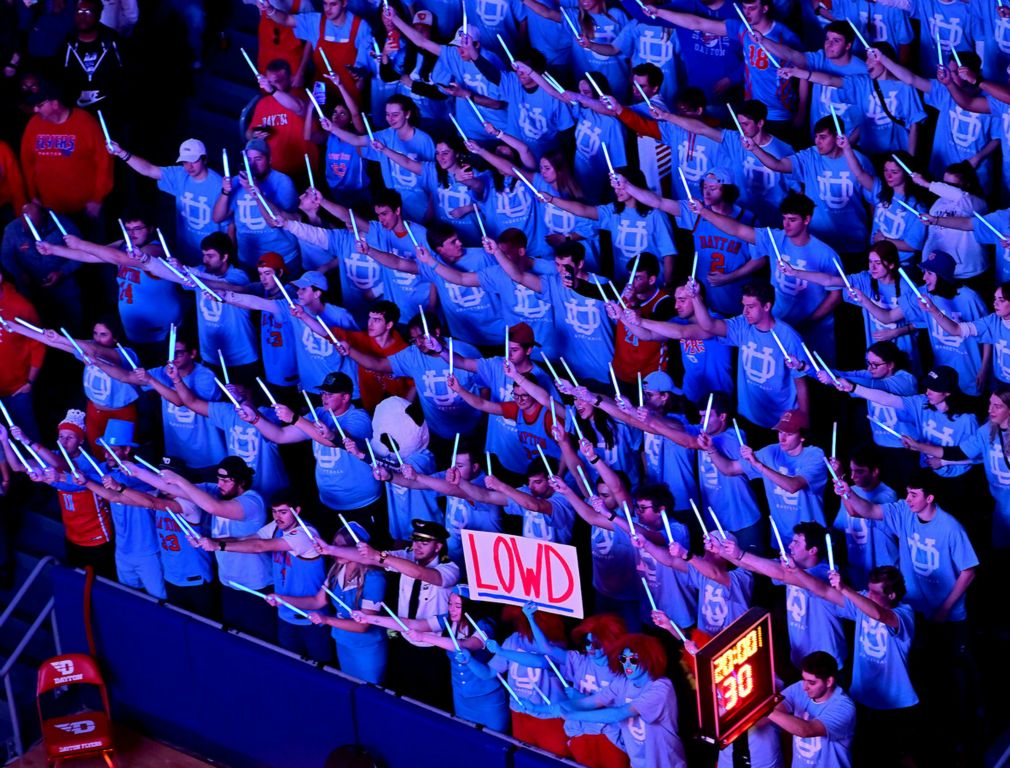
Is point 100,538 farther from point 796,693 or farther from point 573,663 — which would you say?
point 796,693

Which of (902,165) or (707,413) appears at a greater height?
(902,165)

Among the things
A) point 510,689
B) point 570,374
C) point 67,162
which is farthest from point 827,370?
point 67,162

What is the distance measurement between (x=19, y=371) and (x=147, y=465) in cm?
136

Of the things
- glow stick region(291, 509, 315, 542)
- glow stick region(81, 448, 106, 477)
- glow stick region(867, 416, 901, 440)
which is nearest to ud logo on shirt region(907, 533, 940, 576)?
glow stick region(867, 416, 901, 440)

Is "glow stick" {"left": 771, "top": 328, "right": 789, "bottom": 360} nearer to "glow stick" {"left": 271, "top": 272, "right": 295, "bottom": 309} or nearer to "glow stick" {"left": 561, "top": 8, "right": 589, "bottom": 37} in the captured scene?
"glow stick" {"left": 561, "top": 8, "right": 589, "bottom": 37}

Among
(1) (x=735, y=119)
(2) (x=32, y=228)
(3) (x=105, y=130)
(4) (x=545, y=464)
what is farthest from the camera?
(3) (x=105, y=130)

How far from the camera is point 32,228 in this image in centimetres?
1201

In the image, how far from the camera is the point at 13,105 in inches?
535

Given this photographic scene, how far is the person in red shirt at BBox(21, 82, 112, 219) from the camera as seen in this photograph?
12.7 m

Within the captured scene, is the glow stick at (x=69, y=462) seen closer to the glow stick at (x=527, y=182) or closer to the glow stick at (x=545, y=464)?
the glow stick at (x=545, y=464)

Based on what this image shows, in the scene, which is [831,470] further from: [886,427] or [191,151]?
[191,151]

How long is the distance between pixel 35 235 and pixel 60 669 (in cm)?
259

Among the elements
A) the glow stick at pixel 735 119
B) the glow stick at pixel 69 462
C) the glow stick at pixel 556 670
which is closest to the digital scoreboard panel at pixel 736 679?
the glow stick at pixel 556 670

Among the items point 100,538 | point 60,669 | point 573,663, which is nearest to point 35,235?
point 100,538
